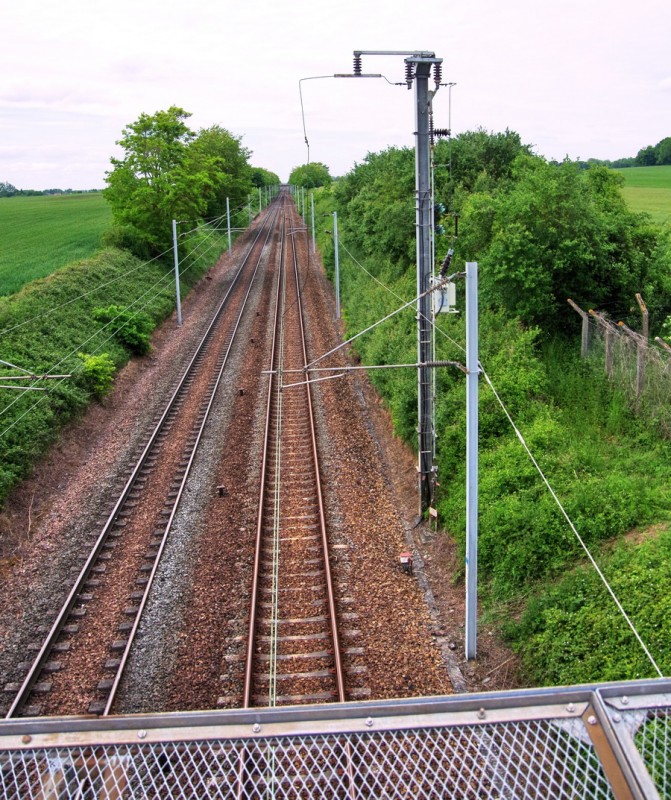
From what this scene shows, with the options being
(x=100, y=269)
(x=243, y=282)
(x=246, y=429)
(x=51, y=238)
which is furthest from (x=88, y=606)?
(x=51, y=238)

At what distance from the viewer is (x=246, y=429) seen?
19.3 metres

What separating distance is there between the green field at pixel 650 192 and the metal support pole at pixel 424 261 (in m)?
27.8

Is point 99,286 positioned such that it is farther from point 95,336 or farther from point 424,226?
point 424,226

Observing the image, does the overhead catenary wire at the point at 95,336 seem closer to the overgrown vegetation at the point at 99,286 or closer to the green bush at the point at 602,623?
the overgrown vegetation at the point at 99,286

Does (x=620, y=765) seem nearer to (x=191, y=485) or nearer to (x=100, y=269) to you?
(x=191, y=485)

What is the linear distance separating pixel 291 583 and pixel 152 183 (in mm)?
31541

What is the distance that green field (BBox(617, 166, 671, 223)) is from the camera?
1733 inches

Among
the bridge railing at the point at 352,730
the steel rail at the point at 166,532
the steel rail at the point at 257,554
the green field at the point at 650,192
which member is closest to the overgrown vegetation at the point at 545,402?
the steel rail at the point at 257,554

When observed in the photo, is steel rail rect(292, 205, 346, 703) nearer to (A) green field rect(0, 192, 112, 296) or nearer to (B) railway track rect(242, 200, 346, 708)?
(B) railway track rect(242, 200, 346, 708)

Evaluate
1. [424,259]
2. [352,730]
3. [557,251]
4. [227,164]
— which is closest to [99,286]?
[557,251]

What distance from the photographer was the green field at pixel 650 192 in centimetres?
4401

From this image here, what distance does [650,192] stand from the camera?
56.8m

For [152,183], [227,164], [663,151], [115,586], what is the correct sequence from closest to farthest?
[115,586] < [152,183] < [227,164] < [663,151]

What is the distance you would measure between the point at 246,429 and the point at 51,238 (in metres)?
37.7
